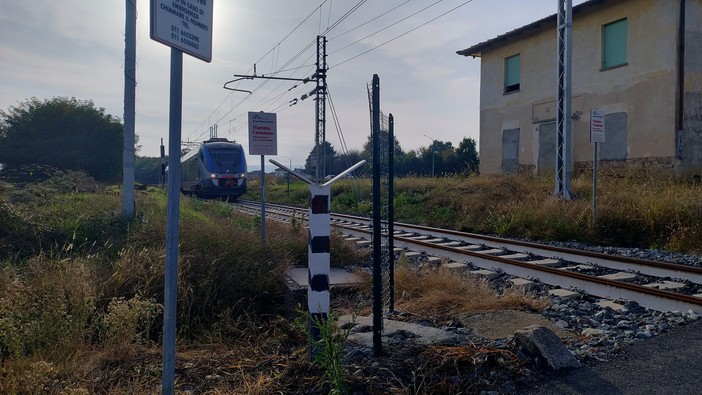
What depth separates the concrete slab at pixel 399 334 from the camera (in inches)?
167

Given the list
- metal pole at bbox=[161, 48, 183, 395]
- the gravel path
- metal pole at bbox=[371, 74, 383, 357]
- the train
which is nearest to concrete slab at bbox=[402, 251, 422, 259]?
the gravel path

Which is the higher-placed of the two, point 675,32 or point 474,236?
point 675,32

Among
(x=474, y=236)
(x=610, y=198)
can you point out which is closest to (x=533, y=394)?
(x=474, y=236)

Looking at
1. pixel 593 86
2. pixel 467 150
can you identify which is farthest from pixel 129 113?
pixel 467 150

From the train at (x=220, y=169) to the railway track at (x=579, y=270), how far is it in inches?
675

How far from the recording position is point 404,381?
360 cm

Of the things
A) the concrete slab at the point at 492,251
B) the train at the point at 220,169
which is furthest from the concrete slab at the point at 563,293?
the train at the point at 220,169

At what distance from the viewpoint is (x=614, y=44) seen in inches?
848

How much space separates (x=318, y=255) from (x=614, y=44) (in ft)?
69.8

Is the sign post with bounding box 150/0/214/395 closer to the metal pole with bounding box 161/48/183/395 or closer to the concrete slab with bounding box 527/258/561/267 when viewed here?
the metal pole with bounding box 161/48/183/395

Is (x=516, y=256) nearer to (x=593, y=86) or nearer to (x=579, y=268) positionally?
(x=579, y=268)

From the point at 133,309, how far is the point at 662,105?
787 inches

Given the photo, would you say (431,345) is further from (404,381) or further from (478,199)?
(478,199)

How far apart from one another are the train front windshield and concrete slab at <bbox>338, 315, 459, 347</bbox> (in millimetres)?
23634
